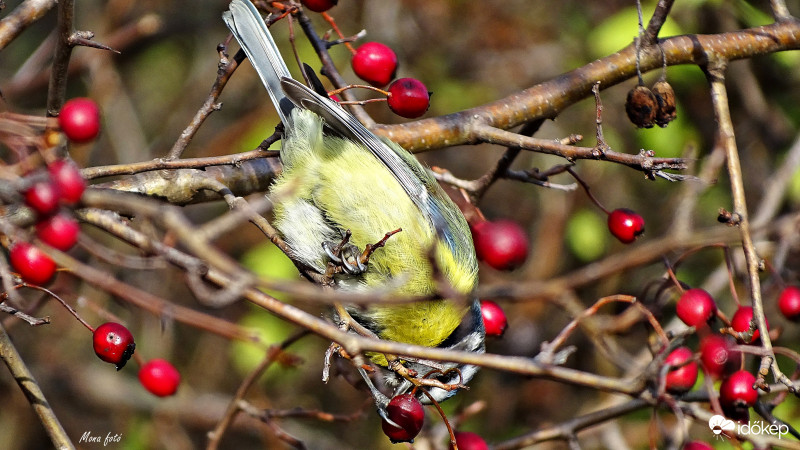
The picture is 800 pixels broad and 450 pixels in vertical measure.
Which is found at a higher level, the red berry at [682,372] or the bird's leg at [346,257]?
the bird's leg at [346,257]

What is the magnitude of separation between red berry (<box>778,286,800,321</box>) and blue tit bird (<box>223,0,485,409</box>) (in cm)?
107

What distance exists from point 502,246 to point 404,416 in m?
0.74

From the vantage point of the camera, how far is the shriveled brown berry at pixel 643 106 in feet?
7.84

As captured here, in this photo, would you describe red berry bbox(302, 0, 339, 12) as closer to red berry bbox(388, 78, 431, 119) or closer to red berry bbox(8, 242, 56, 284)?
red berry bbox(388, 78, 431, 119)

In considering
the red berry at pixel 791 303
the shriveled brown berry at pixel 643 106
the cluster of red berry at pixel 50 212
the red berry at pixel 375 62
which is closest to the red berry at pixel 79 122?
the cluster of red berry at pixel 50 212

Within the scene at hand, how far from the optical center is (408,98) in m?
2.55

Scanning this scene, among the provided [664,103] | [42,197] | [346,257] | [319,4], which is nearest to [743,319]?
[664,103]

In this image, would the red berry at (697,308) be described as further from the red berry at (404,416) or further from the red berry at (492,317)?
the red berry at (404,416)

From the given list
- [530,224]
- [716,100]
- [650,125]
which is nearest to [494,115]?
[650,125]

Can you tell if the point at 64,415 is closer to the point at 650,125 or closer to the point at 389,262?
the point at 389,262

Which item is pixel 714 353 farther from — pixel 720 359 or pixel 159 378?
pixel 159 378

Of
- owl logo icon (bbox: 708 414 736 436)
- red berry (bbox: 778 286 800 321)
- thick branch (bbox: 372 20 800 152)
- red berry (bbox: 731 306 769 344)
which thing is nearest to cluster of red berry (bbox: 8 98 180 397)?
thick branch (bbox: 372 20 800 152)

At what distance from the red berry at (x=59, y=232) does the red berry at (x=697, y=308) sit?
5.64 ft

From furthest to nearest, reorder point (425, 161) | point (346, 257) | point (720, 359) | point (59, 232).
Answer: point (425, 161), point (346, 257), point (720, 359), point (59, 232)
